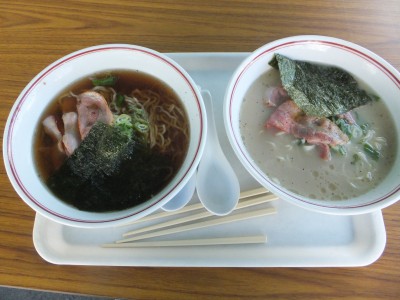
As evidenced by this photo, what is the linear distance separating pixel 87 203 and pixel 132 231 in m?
0.18

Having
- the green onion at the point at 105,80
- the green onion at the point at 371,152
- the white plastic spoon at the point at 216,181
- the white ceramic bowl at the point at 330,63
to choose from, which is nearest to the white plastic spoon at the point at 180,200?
the white plastic spoon at the point at 216,181

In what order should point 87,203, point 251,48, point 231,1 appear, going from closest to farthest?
point 87,203
point 251,48
point 231,1

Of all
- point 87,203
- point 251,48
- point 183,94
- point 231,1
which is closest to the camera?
point 87,203

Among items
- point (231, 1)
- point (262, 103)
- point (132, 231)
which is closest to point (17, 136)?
point (132, 231)

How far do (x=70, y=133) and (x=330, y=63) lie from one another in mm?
912

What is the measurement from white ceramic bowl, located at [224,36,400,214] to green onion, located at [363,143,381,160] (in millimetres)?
55

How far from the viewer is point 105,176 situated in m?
1.06

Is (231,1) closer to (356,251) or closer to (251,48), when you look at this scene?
(251,48)

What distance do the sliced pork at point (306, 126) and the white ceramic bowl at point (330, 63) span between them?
0.13 metres

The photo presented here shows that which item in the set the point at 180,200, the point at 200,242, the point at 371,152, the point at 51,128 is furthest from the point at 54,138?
the point at 371,152

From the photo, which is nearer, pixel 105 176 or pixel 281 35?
pixel 105 176

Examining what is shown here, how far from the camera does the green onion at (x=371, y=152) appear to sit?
1.10m

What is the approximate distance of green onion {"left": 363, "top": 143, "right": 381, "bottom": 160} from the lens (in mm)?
1104

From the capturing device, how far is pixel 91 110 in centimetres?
116
